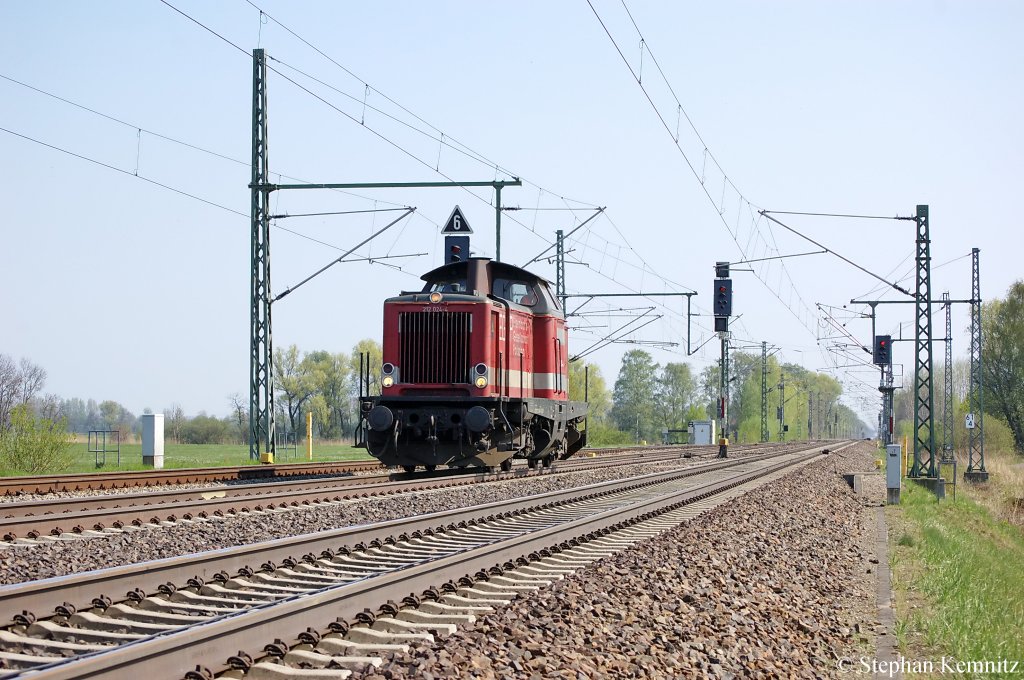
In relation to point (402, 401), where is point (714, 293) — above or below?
above

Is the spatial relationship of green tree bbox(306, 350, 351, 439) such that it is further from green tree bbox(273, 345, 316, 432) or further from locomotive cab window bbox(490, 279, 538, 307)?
locomotive cab window bbox(490, 279, 538, 307)

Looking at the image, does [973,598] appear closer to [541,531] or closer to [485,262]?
[541,531]

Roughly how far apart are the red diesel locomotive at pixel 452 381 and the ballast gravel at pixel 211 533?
1.91 m

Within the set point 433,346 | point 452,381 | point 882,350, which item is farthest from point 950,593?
point 882,350

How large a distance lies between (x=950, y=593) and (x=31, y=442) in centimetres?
1835

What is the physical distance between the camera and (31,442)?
69.6ft

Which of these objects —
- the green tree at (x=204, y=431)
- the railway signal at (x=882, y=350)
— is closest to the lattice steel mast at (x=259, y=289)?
the railway signal at (x=882, y=350)

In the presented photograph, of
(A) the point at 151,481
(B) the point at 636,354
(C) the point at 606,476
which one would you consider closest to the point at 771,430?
(B) the point at 636,354

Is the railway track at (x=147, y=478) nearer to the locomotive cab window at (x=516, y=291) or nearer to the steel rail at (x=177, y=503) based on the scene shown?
the steel rail at (x=177, y=503)

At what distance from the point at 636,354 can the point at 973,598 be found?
11884cm

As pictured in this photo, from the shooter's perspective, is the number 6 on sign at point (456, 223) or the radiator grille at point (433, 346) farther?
the number 6 on sign at point (456, 223)

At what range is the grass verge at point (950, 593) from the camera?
22.8ft

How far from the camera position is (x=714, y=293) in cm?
3294

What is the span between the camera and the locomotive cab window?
65.7ft
